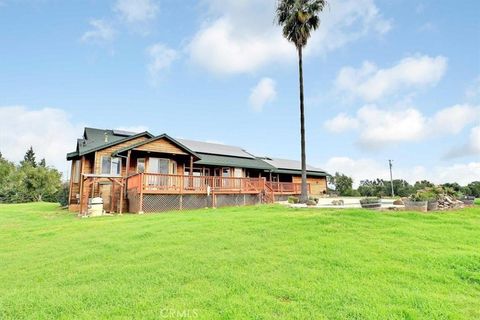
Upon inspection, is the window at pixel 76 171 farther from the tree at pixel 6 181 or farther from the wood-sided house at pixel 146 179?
the tree at pixel 6 181

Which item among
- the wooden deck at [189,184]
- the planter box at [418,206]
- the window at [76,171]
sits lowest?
the planter box at [418,206]

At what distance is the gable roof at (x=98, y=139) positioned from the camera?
19.4 metres

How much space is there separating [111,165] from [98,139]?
13.3ft

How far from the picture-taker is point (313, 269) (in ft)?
17.9

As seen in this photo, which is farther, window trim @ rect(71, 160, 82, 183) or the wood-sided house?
window trim @ rect(71, 160, 82, 183)

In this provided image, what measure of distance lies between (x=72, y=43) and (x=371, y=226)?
19906 millimetres

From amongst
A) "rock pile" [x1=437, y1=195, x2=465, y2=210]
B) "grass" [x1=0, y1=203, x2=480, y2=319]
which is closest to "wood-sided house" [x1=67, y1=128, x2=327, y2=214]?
"grass" [x1=0, y1=203, x2=480, y2=319]

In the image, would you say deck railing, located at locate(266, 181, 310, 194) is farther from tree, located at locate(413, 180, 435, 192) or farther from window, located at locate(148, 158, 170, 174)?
tree, located at locate(413, 180, 435, 192)

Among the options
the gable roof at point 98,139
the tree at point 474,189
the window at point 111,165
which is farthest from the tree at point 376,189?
the window at point 111,165

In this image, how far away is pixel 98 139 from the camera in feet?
74.8

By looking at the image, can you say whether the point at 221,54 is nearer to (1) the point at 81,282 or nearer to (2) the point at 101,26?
(2) the point at 101,26

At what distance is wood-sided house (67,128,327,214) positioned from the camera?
16.8 m

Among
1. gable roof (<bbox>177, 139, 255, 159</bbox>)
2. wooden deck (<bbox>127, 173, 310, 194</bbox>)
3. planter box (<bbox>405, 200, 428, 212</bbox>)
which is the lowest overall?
planter box (<bbox>405, 200, 428, 212</bbox>)

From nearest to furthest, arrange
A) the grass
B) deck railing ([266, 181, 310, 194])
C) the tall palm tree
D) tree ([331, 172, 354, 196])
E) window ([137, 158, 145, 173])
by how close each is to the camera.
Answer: the grass
the tall palm tree
window ([137, 158, 145, 173])
deck railing ([266, 181, 310, 194])
tree ([331, 172, 354, 196])
